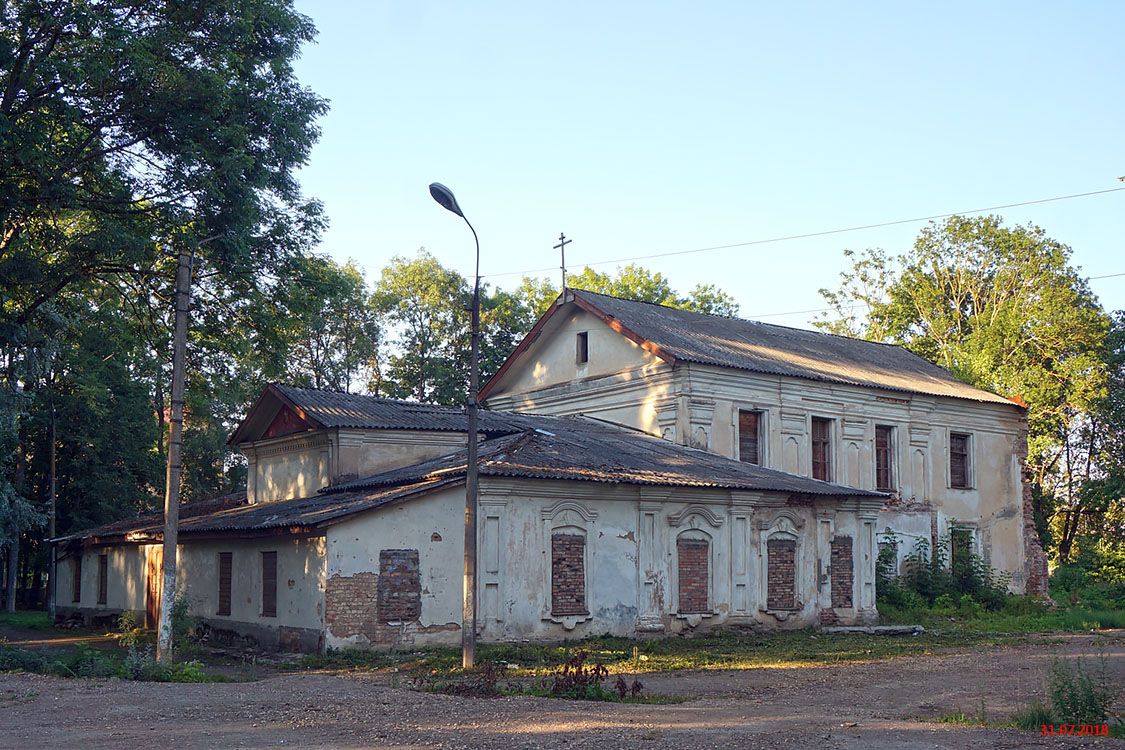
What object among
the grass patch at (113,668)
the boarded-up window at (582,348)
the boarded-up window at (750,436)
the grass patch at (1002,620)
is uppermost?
the boarded-up window at (582,348)

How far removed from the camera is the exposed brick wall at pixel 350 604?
18719 mm

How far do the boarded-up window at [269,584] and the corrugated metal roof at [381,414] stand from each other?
3.36 metres

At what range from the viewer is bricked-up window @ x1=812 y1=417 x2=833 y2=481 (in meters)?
31.1

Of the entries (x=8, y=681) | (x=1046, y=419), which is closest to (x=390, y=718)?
(x=8, y=681)

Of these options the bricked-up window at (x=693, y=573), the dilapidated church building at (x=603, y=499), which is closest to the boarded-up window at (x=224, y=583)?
the dilapidated church building at (x=603, y=499)

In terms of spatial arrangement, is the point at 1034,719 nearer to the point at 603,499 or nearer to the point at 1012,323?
the point at 603,499

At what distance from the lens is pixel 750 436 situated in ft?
97.4

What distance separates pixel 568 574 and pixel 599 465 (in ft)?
7.63

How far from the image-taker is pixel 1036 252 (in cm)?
4628

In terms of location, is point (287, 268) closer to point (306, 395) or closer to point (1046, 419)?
point (306, 395)

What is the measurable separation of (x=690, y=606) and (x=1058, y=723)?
12344mm

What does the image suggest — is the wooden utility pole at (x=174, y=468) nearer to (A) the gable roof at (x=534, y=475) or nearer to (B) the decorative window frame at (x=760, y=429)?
(A) the gable roof at (x=534, y=475)

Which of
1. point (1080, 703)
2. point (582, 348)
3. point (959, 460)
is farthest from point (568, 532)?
point (959, 460)

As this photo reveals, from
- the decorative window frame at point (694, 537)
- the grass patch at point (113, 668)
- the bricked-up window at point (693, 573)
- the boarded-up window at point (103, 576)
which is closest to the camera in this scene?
the grass patch at point (113, 668)
